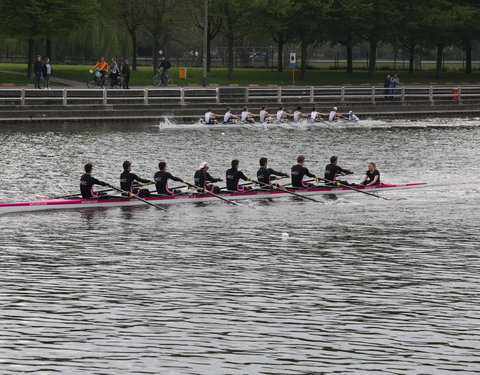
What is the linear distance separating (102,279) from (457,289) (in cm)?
906

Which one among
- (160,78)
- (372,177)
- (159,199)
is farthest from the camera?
(160,78)

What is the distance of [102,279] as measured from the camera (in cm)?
2427

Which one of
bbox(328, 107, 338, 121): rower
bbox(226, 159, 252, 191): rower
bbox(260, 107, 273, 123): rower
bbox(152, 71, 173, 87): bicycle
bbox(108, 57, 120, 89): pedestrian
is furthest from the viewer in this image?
bbox(152, 71, 173, 87): bicycle

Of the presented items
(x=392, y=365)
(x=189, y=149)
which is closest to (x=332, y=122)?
(x=189, y=149)

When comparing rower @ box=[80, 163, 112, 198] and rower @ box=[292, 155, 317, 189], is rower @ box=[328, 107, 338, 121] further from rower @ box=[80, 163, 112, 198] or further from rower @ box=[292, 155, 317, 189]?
rower @ box=[80, 163, 112, 198]

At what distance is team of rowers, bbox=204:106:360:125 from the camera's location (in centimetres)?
6047

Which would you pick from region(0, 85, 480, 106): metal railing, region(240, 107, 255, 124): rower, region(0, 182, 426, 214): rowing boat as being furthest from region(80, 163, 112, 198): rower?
region(0, 85, 480, 106): metal railing

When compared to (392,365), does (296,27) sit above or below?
above

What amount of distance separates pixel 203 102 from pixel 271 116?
6228 millimetres

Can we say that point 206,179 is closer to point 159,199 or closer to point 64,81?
point 159,199

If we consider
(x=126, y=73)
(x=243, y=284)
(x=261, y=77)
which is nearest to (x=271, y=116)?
(x=126, y=73)

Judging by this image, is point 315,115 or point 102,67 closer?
point 315,115

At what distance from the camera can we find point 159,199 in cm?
3409

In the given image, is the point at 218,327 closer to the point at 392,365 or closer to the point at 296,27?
the point at 392,365
